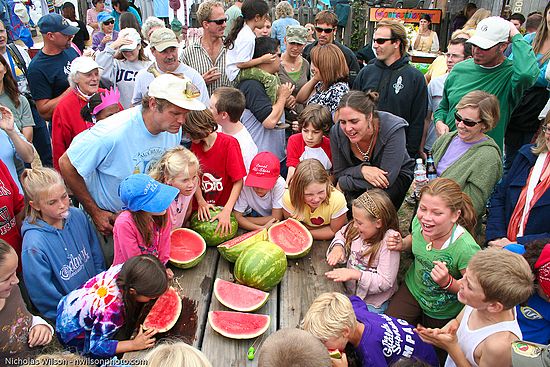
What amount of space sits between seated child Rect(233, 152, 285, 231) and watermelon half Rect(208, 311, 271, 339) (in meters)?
1.19

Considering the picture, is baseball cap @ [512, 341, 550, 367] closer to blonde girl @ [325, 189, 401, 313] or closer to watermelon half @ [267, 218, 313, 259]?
blonde girl @ [325, 189, 401, 313]

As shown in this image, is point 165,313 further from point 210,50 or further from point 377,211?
point 210,50

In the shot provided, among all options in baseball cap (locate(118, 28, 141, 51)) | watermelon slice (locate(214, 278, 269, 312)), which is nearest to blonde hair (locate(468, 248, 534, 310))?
watermelon slice (locate(214, 278, 269, 312))

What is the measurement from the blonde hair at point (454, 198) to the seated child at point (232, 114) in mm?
1876

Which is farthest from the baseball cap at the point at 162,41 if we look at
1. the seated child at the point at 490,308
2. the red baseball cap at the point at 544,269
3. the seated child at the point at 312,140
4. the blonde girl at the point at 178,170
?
the red baseball cap at the point at 544,269

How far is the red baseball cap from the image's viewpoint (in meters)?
2.72

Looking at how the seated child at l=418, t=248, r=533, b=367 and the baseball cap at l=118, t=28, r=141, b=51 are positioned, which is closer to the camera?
the seated child at l=418, t=248, r=533, b=367

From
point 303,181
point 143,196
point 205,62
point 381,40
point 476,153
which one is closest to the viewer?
point 143,196

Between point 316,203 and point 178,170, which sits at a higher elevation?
point 178,170

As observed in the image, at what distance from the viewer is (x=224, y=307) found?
10.4 feet

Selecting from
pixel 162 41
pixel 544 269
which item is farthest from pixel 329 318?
pixel 162 41

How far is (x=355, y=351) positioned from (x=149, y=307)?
1.48 metres

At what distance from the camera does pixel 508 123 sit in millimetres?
5316

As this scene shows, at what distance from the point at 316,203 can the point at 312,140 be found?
105 centimetres
